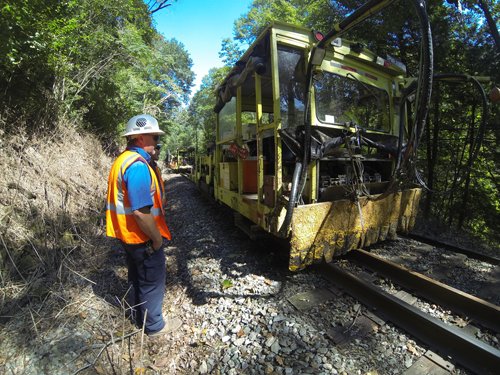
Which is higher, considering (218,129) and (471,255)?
(218,129)

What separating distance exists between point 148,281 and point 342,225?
2.40m

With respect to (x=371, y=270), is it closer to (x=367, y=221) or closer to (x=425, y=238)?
(x=367, y=221)

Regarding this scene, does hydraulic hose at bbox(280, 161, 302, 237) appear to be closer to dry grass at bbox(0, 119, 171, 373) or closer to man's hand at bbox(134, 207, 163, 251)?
man's hand at bbox(134, 207, 163, 251)

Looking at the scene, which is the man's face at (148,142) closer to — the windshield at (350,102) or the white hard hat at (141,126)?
the white hard hat at (141,126)

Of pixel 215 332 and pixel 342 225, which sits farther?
pixel 342 225

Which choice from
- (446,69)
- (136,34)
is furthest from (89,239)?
(446,69)

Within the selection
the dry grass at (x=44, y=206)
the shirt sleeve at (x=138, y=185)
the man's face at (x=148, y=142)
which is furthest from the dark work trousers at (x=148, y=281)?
the dry grass at (x=44, y=206)

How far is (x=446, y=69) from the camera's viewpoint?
7.20 meters

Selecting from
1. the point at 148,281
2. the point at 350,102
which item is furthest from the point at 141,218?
the point at 350,102

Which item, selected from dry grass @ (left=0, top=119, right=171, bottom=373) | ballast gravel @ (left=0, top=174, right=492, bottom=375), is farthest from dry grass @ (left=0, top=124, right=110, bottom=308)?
ballast gravel @ (left=0, top=174, right=492, bottom=375)

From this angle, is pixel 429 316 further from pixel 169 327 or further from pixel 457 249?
pixel 169 327

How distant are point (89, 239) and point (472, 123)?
9179 mm

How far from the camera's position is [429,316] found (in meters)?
2.49

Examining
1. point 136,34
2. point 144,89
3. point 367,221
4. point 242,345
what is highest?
point 136,34
